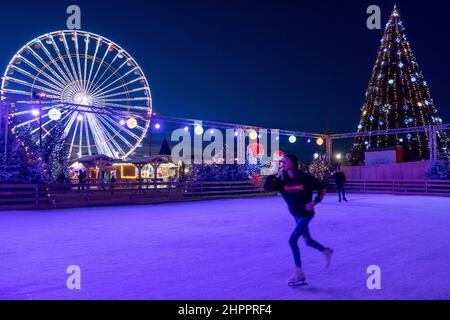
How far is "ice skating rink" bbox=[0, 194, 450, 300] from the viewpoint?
4.31m

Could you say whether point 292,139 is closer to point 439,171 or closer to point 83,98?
point 439,171

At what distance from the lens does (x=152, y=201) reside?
17.7 m

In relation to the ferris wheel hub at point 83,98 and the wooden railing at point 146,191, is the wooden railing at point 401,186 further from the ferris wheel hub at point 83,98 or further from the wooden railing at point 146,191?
the ferris wheel hub at point 83,98

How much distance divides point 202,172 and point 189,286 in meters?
17.1

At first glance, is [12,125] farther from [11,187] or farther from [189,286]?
[189,286]

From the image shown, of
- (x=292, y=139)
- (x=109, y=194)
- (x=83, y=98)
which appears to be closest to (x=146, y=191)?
(x=109, y=194)

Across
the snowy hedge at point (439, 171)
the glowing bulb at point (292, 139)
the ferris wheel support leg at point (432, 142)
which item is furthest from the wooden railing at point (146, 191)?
the glowing bulb at point (292, 139)

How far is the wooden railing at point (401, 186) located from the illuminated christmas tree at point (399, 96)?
4677 mm

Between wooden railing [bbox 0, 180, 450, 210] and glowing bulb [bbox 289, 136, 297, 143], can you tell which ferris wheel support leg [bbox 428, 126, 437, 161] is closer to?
wooden railing [bbox 0, 180, 450, 210]

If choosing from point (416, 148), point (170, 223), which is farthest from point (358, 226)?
point (416, 148)

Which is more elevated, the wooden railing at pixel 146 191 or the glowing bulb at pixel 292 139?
the glowing bulb at pixel 292 139

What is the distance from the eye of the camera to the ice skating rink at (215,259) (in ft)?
14.1

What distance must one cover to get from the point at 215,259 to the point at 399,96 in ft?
82.2

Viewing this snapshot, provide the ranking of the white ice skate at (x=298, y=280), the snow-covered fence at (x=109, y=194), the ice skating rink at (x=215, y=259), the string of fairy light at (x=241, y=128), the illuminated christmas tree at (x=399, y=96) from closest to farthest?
the ice skating rink at (x=215, y=259) < the white ice skate at (x=298, y=280) < the snow-covered fence at (x=109, y=194) < the string of fairy light at (x=241, y=128) < the illuminated christmas tree at (x=399, y=96)
